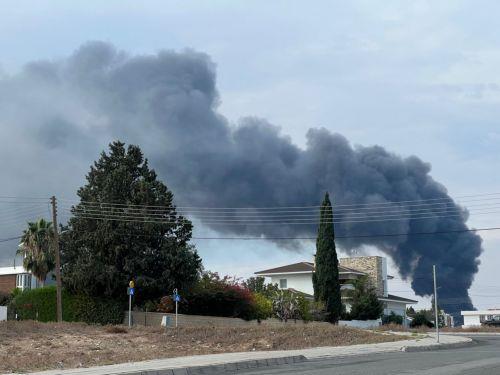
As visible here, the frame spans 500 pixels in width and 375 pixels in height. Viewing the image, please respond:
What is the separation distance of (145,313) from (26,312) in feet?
31.8

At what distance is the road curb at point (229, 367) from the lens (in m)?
20.7

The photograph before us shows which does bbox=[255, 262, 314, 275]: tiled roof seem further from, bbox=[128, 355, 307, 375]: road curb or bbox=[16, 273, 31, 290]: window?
bbox=[128, 355, 307, 375]: road curb

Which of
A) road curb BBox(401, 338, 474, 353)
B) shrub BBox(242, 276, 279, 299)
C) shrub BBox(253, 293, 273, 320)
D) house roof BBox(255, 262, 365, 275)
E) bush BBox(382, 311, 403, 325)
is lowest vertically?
bush BBox(382, 311, 403, 325)

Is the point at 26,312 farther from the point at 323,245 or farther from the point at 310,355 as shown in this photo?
the point at 310,355

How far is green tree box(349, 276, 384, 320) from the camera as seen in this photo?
68625 mm

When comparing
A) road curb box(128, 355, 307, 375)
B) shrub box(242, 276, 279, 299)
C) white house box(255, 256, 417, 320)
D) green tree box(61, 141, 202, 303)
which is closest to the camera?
road curb box(128, 355, 307, 375)

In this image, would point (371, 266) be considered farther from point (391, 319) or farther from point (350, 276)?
point (391, 319)

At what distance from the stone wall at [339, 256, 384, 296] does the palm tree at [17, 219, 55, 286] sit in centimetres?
3650

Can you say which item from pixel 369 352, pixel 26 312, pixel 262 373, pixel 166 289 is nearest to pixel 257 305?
pixel 166 289

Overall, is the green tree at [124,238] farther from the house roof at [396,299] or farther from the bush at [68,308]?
the house roof at [396,299]

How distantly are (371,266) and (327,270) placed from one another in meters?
28.9

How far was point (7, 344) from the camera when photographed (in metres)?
29.0

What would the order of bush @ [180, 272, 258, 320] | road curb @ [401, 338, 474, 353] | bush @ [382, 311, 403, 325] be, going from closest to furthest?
road curb @ [401, 338, 474, 353] < bush @ [180, 272, 258, 320] < bush @ [382, 311, 403, 325]

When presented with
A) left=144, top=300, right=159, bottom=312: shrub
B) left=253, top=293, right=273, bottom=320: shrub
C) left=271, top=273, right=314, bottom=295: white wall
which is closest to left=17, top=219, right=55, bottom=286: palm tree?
left=144, top=300, right=159, bottom=312: shrub
